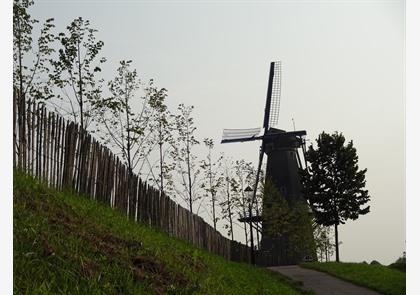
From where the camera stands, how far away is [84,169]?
1063 cm

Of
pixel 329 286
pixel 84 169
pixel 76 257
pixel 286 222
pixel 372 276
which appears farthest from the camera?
pixel 286 222

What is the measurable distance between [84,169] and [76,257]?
4.81 m

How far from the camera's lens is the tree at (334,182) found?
33.4 m

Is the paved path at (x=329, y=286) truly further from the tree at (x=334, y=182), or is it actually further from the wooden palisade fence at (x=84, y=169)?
the tree at (x=334, y=182)

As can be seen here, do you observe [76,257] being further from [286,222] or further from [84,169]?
[286,222]

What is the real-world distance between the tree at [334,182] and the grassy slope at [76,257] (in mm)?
25451

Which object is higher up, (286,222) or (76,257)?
(76,257)

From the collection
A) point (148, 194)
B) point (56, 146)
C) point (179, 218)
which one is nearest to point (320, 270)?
point (179, 218)

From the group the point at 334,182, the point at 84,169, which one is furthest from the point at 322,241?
the point at 84,169

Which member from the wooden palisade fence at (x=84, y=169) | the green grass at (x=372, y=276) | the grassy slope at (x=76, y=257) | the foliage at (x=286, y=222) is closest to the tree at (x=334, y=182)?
the foliage at (x=286, y=222)

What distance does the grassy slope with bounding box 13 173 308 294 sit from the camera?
213 inches

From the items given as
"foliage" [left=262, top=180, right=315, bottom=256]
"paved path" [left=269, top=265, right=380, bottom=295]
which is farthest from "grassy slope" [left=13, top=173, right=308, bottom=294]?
"foliage" [left=262, top=180, right=315, bottom=256]

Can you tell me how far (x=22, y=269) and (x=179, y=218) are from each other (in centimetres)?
1085

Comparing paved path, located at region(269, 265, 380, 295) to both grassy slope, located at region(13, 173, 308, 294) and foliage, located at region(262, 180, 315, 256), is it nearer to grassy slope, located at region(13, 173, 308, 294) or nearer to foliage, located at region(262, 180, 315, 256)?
grassy slope, located at region(13, 173, 308, 294)
